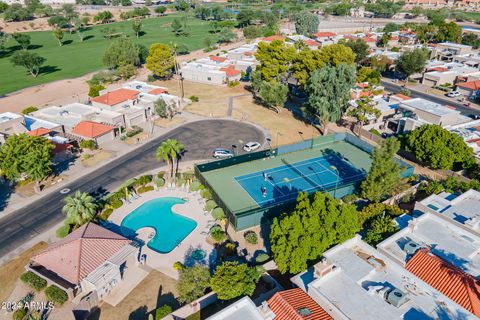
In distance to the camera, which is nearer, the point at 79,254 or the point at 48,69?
the point at 79,254

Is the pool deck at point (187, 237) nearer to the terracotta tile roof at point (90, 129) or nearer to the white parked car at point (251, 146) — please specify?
the white parked car at point (251, 146)

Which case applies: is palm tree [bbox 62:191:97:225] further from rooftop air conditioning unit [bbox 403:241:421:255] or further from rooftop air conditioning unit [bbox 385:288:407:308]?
rooftop air conditioning unit [bbox 403:241:421:255]

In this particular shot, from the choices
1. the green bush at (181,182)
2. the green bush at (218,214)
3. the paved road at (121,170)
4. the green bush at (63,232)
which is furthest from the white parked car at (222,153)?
the green bush at (63,232)

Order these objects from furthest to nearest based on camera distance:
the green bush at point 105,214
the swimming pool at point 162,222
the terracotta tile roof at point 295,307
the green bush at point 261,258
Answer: the green bush at point 105,214
the swimming pool at point 162,222
the green bush at point 261,258
the terracotta tile roof at point 295,307

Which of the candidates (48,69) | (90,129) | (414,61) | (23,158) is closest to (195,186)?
(23,158)

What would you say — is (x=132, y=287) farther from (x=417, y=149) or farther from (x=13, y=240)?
(x=417, y=149)

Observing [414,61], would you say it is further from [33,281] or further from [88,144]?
[33,281]
